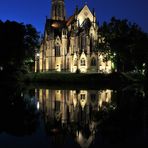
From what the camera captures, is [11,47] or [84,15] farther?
[84,15]

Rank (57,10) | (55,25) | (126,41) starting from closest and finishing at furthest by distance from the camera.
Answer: (126,41), (55,25), (57,10)

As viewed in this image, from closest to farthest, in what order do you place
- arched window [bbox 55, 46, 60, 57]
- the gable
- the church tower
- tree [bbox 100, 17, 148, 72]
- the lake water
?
the lake water < tree [bbox 100, 17, 148, 72] < arched window [bbox 55, 46, 60, 57] < the gable < the church tower

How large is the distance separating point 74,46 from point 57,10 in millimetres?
25523

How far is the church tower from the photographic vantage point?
11238 cm

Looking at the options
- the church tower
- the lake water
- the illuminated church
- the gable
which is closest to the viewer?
the lake water

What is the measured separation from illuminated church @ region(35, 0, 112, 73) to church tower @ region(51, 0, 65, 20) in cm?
466

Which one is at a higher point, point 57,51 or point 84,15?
point 84,15

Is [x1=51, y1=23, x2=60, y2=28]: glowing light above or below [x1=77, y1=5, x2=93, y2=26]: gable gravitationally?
below

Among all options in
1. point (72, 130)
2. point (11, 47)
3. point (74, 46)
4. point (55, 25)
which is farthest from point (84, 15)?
point (72, 130)

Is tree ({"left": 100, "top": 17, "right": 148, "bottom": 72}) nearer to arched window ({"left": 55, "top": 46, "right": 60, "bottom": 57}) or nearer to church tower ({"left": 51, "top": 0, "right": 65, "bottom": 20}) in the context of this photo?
arched window ({"left": 55, "top": 46, "right": 60, "bottom": 57})

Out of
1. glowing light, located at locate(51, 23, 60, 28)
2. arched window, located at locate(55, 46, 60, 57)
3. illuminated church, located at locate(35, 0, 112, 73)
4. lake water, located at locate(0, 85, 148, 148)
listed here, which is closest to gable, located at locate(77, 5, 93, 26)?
illuminated church, located at locate(35, 0, 112, 73)

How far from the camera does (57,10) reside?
372 ft

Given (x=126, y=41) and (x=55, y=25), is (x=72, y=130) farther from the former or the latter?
(x=55, y=25)

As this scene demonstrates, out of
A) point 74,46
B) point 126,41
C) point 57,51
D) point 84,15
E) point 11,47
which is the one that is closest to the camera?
point 11,47
